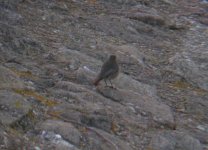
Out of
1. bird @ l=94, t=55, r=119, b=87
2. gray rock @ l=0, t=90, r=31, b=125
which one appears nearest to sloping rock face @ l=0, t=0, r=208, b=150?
gray rock @ l=0, t=90, r=31, b=125

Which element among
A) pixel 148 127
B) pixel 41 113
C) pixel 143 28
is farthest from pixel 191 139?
pixel 143 28

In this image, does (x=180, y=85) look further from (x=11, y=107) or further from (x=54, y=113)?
(x=11, y=107)

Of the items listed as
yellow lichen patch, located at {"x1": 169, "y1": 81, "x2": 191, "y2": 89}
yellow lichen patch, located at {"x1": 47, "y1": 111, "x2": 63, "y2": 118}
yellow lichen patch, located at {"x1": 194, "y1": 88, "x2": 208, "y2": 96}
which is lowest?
yellow lichen patch, located at {"x1": 194, "y1": 88, "x2": 208, "y2": 96}

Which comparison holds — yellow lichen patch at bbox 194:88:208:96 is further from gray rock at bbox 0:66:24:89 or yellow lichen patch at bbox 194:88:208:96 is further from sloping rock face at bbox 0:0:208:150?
gray rock at bbox 0:66:24:89

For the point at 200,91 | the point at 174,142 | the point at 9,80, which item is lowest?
the point at 200,91

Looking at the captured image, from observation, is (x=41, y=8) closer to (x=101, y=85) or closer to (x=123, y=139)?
(x=101, y=85)

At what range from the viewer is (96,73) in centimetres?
1018

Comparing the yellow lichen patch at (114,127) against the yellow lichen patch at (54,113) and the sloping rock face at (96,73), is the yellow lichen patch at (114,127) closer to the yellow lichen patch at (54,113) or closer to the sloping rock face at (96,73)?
the sloping rock face at (96,73)

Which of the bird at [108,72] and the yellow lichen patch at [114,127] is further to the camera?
the bird at [108,72]

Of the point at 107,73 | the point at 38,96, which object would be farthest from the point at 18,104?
the point at 107,73

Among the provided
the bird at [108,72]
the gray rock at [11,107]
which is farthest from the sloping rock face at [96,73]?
the bird at [108,72]

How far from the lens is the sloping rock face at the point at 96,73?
314 inches

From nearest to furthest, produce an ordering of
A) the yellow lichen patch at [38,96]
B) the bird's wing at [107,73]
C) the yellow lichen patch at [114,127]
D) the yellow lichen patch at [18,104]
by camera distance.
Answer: the yellow lichen patch at [18,104], the yellow lichen patch at [38,96], the yellow lichen patch at [114,127], the bird's wing at [107,73]

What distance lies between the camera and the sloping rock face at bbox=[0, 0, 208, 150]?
7973 mm
